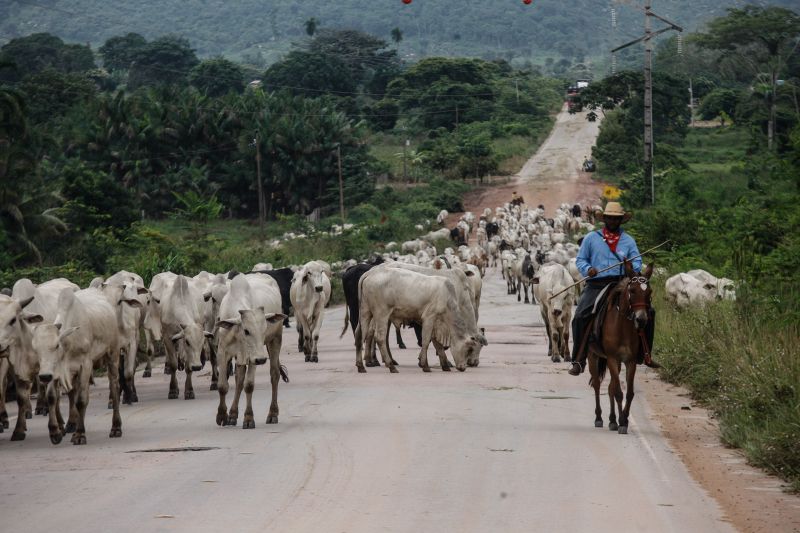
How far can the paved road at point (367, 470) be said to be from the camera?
9578mm

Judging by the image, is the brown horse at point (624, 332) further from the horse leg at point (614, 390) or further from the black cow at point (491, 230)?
the black cow at point (491, 230)

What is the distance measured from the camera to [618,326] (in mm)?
14195

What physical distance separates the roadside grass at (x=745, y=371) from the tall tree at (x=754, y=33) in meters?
93.2

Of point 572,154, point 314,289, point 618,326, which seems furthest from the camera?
point 572,154

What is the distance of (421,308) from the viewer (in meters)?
21.7

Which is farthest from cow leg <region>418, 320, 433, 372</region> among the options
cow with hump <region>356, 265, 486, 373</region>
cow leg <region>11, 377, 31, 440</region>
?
cow leg <region>11, 377, 31, 440</region>

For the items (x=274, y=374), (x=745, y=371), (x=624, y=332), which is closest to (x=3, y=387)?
(x=274, y=374)

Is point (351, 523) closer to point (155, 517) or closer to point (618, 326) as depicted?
point (155, 517)

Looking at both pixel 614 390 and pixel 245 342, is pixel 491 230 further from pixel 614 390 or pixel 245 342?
pixel 614 390

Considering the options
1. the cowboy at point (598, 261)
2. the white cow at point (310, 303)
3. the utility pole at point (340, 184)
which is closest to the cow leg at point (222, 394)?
the cowboy at point (598, 261)

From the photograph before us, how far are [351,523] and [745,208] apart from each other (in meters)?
17.9

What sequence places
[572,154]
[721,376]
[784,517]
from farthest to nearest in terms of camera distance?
[572,154], [721,376], [784,517]

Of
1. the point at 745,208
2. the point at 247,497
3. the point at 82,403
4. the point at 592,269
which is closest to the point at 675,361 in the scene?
the point at 592,269

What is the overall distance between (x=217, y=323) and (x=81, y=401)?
5.68 ft
